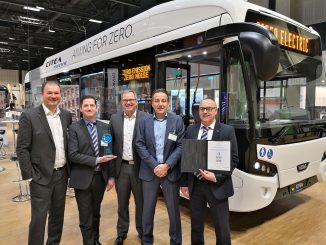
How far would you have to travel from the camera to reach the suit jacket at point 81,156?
8.13 feet

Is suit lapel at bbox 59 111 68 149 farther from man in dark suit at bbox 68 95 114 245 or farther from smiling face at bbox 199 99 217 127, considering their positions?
smiling face at bbox 199 99 217 127

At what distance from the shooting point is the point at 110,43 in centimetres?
503

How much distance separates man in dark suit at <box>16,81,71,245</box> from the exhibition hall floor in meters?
0.76

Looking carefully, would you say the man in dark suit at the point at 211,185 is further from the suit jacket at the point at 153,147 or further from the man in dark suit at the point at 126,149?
the man in dark suit at the point at 126,149

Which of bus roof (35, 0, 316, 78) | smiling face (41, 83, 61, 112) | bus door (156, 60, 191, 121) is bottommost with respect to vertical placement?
smiling face (41, 83, 61, 112)

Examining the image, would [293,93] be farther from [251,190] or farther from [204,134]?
[204,134]

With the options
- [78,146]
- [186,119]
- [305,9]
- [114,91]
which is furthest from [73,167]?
[305,9]

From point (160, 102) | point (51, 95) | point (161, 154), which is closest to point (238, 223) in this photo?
point (161, 154)

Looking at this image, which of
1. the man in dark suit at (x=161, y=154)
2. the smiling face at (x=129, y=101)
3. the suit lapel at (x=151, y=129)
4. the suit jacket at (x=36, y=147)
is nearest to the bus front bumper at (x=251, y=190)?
the man in dark suit at (x=161, y=154)

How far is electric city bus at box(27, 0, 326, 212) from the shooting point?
279cm

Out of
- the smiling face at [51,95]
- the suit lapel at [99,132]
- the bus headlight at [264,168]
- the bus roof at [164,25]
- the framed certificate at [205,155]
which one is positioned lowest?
the bus headlight at [264,168]

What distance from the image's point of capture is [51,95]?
2393 mm

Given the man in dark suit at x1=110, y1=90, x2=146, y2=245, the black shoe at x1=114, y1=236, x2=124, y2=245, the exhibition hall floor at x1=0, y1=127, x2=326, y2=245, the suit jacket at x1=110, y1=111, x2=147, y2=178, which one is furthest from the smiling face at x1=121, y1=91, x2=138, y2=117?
the exhibition hall floor at x1=0, y1=127, x2=326, y2=245

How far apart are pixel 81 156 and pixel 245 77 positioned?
1716 mm
